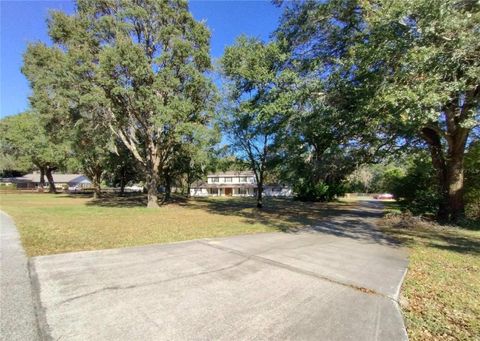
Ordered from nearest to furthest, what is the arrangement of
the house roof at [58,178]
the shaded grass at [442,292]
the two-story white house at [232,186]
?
1. the shaded grass at [442,292]
2. the house roof at [58,178]
3. the two-story white house at [232,186]

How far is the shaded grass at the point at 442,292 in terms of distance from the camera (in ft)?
12.1

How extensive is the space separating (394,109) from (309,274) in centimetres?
609

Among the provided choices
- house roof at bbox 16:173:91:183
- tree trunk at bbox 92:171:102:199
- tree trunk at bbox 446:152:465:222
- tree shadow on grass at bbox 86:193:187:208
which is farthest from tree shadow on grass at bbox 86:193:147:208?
house roof at bbox 16:173:91:183

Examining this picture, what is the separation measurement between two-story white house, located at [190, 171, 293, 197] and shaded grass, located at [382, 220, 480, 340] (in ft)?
209

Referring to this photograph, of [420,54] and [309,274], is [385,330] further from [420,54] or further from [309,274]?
[420,54]

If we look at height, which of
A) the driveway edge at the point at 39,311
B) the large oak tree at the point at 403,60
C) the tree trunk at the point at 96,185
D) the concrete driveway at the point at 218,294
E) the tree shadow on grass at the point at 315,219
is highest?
the large oak tree at the point at 403,60

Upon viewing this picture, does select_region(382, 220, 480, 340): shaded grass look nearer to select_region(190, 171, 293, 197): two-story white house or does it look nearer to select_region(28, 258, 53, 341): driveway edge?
select_region(28, 258, 53, 341): driveway edge

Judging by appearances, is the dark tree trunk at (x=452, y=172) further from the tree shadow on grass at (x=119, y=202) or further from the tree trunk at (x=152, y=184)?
the tree shadow on grass at (x=119, y=202)

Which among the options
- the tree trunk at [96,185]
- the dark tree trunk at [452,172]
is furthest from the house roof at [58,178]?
the dark tree trunk at [452,172]

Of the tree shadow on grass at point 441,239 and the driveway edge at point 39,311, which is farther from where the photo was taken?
the tree shadow on grass at point 441,239

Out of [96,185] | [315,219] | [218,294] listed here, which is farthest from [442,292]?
[96,185]

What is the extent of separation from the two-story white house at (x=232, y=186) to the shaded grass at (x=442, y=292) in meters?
63.9

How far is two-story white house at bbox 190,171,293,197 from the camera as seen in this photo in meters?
73.2

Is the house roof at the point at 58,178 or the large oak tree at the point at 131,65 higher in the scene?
the large oak tree at the point at 131,65
